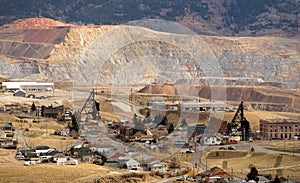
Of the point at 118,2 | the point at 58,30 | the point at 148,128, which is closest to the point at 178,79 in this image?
the point at 58,30

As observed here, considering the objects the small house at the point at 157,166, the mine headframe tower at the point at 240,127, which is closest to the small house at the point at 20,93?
the mine headframe tower at the point at 240,127

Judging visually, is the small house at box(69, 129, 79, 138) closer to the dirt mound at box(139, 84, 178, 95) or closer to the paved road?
the paved road

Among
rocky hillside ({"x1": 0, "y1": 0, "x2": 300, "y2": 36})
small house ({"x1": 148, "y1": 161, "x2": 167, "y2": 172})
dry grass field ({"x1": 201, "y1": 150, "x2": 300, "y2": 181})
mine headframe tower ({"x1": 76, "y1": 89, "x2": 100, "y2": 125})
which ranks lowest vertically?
dry grass field ({"x1": 201, "y1": 150, "x2": 300, "y2": 181})

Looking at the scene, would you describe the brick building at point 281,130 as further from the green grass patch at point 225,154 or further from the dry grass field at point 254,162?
the dry grass field at point 254,162

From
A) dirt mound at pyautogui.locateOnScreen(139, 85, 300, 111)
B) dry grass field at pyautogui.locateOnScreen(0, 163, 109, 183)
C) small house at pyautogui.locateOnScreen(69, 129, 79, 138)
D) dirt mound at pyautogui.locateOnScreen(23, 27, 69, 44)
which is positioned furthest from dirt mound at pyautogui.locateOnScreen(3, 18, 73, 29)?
dry grass field at pyautogui.locateOnScreen(0, 163, 109, 183)

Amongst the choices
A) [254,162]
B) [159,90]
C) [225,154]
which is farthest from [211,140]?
[159,90]

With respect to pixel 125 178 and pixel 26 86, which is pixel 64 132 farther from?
pixel 26 86

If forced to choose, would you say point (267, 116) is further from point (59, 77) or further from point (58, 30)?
point (58, 30)
